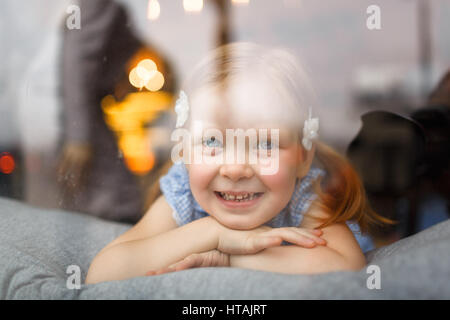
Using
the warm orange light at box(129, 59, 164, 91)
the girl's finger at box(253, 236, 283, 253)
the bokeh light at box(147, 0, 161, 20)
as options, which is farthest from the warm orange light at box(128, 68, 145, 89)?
the girl's finger at box(253, 236, 283, 253)

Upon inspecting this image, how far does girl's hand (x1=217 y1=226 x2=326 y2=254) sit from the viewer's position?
693 mm

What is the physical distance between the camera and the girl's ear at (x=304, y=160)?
752 mm

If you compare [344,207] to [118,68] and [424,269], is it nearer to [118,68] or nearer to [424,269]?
[424,269]

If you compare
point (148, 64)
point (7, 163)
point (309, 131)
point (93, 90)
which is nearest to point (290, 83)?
point (309, 131)

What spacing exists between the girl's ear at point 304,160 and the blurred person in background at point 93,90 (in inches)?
15.0

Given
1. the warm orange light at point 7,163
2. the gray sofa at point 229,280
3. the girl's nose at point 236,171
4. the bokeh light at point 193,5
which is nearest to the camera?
the gray sofa at point 229,280

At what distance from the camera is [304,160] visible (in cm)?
76

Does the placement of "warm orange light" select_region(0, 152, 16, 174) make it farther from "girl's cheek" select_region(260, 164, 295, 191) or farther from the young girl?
"girl's cheek" select_region(260, 164, 295, 191)

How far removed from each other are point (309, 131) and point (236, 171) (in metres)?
0.17

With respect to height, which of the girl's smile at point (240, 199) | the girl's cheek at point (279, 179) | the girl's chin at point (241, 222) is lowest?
the girl's chin at point (241, 222)

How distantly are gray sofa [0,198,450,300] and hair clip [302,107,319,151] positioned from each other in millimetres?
235

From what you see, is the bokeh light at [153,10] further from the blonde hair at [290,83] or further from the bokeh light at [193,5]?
the blonde hair at [290,83]

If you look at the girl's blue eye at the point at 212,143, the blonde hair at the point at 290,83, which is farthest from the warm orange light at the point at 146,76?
the girl's blue eye at the point at 212,143

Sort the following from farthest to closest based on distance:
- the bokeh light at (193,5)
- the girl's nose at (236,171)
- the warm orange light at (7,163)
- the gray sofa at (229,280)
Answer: the warm orange light at (7,163) → the bokeh light at (193,5) → the girl's nose at (236,171) → the gray sofa at (229,280)
